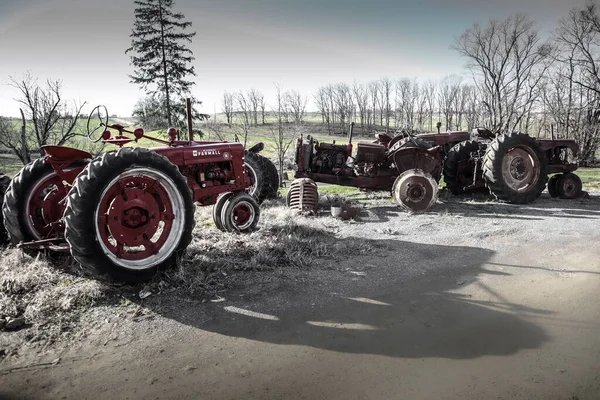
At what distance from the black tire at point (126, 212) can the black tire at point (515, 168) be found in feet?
23.4

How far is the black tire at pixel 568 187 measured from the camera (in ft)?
31.4

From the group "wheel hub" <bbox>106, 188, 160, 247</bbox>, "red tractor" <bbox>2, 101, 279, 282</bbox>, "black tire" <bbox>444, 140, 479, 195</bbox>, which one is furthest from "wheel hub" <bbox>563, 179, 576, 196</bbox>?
"wheel hub" <bbox>106, 188, 160, 247</bbox>

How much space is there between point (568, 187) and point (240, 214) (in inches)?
334

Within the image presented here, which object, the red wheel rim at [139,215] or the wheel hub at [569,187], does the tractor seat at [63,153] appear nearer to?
the red wheel rim at [139,215]

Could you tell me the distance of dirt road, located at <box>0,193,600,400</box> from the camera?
2543 millimetres

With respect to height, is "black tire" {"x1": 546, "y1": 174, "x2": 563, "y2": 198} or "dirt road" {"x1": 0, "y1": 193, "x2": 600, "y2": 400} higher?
"black tire" {"x1": 546, "y1": 174, "x2": 563, "y2": 198}

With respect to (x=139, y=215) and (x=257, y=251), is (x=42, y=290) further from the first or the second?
(x=257, y=251)

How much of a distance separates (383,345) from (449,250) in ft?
9.59

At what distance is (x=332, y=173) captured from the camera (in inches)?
366

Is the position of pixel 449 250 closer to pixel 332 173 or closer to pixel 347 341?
pixel 347 341

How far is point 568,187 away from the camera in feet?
31.6

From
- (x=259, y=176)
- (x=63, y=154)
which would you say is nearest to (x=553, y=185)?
(x=259, y=176)

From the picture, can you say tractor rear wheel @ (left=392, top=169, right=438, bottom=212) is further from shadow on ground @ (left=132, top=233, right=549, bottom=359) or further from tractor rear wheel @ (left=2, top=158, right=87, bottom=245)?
tractor rear wheel @ (left=2, top=158, right=87, bottom=245)

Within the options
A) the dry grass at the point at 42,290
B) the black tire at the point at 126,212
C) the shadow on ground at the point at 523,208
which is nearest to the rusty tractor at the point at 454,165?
the shadow on ground at the point at 523,208
